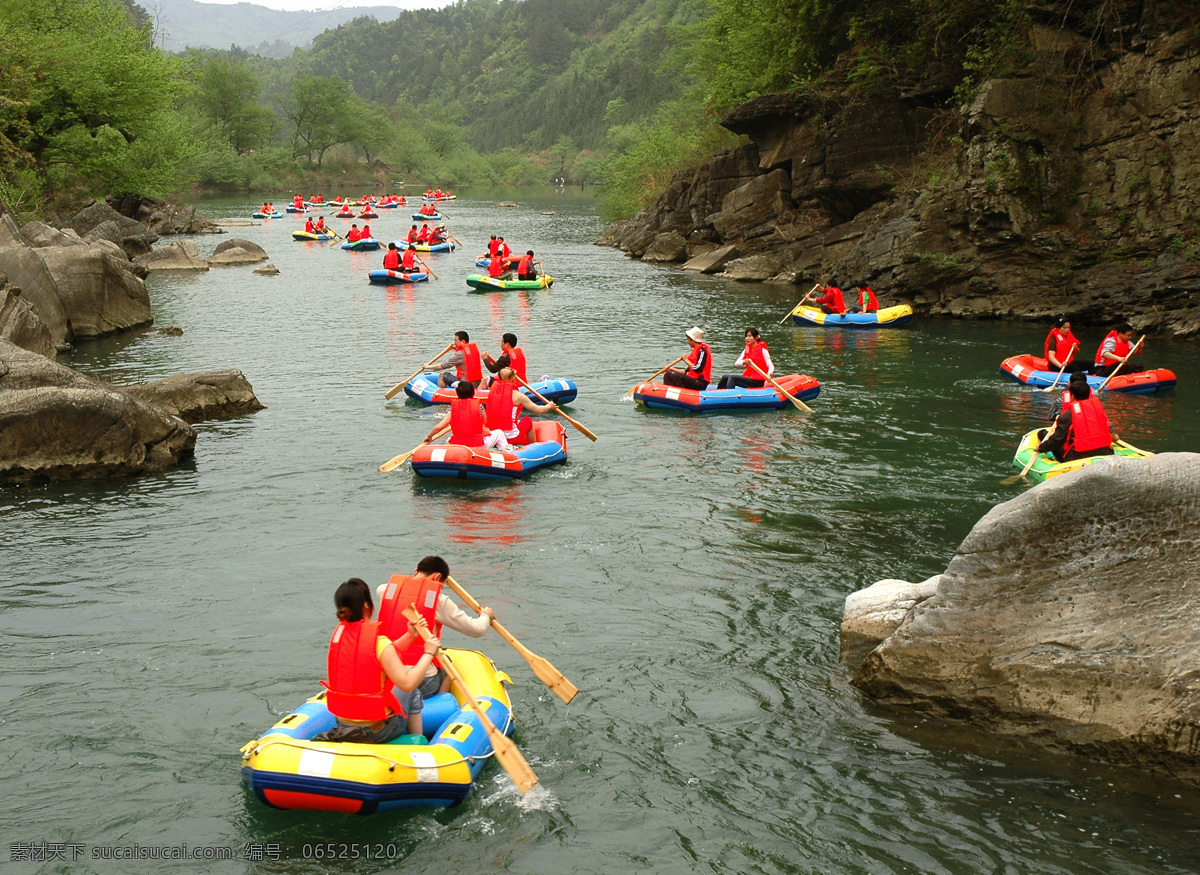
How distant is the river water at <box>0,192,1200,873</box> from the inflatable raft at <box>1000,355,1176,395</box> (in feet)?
0.97

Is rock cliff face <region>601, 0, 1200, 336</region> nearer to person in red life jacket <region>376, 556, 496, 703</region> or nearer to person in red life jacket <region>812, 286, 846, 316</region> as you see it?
person in red life jacket <region>812, 286, 846, 316</region>

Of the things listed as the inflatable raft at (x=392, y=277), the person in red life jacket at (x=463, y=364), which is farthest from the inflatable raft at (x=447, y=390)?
the inflatable raft at (x=392, y=277)

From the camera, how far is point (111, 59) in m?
36.4

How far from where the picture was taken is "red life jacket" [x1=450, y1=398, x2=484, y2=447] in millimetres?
12672

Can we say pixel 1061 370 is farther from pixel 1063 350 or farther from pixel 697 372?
pixel 697 372

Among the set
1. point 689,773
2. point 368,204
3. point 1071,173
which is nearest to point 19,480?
point 689,773

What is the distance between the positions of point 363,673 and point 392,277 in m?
27.4

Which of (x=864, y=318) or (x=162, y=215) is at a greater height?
(x=162, y=215)

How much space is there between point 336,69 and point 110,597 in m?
201

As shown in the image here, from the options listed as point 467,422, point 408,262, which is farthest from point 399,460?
point 408,262

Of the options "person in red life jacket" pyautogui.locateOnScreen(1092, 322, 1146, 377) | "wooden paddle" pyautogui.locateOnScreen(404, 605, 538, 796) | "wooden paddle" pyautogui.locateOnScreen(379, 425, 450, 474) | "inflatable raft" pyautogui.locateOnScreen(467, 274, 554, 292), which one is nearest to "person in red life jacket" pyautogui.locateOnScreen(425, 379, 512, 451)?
"wooden paddle" pyautogui.locateOnScreen(379, 425, 450, 474)

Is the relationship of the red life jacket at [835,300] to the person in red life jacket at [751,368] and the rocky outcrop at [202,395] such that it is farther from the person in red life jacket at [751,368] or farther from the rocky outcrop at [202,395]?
the rocky outcrop at [202,395]

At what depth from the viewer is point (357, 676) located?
6117 mm

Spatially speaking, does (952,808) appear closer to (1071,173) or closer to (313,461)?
(313,461)
